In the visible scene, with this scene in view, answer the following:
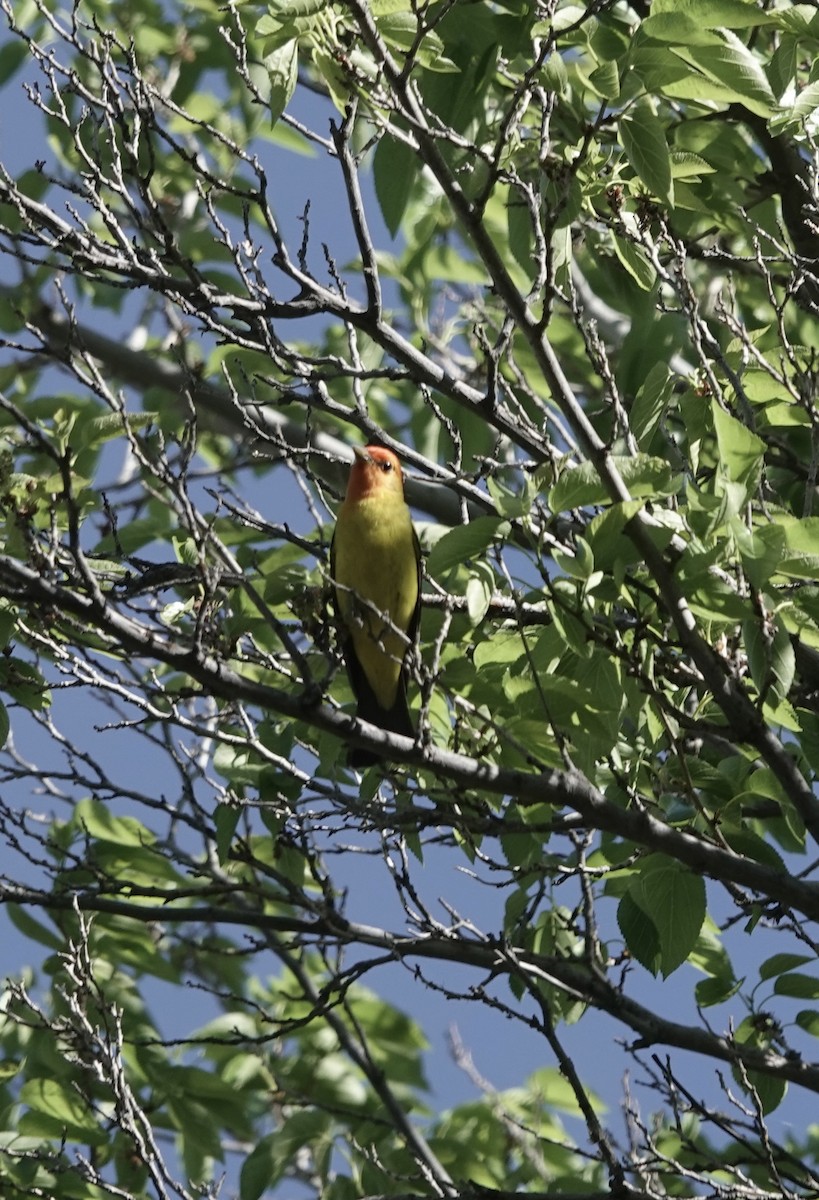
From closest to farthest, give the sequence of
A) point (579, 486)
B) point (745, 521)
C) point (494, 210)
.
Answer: point (579, 486) → point (745, 521) → point (494, 210)

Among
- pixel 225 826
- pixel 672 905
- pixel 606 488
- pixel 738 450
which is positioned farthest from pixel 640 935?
pixel 738 450

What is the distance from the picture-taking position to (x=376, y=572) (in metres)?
5.09

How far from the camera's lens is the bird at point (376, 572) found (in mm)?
4930

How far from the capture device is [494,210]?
20.5 ft

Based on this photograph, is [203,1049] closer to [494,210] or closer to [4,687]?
[4,687]

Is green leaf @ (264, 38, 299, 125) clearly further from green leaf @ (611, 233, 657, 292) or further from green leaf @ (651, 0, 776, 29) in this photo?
green leaf @ (611, 233, 657, 292)

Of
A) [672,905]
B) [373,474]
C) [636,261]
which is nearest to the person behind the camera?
[672,905]

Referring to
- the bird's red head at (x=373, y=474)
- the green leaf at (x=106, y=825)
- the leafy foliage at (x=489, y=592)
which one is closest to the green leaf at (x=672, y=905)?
the leafy foliage at (x=489, y=592)

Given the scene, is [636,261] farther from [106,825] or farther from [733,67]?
[106,825]

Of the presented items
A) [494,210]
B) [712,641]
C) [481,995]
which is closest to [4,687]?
[481,995]

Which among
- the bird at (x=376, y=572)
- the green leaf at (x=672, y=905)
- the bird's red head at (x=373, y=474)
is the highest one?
the bird's red head at (x=373, y=474)

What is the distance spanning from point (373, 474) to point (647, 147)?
2.14m

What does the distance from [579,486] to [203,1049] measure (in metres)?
4.12

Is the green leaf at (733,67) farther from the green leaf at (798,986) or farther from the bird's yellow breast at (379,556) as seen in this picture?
the green leaf at (798,986)
